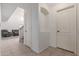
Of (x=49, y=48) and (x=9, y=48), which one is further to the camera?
(x=49, y=48)

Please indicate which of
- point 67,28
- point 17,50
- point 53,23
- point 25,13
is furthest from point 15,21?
point 67,28

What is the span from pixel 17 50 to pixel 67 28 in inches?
39.2

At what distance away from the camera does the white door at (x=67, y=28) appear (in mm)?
1545

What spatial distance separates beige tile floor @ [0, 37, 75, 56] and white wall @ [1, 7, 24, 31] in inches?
8.7

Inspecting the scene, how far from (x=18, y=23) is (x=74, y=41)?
106 centimetres

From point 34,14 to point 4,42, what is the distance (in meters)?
0.73

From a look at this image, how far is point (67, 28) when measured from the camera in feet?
5.24

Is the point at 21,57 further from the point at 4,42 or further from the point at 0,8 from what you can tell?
the point at 0,8

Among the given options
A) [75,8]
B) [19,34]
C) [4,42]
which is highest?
[75,8]

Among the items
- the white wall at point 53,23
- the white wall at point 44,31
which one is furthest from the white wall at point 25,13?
the white wall at point 53,23

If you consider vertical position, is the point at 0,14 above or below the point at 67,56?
above

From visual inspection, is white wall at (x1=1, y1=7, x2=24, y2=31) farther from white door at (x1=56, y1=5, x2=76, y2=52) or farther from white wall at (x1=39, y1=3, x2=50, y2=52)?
white door at (x1=56, y1=5, x2=76, y2=52)

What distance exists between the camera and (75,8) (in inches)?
60.4

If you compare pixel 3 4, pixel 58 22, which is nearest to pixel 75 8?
pixel 58 22
